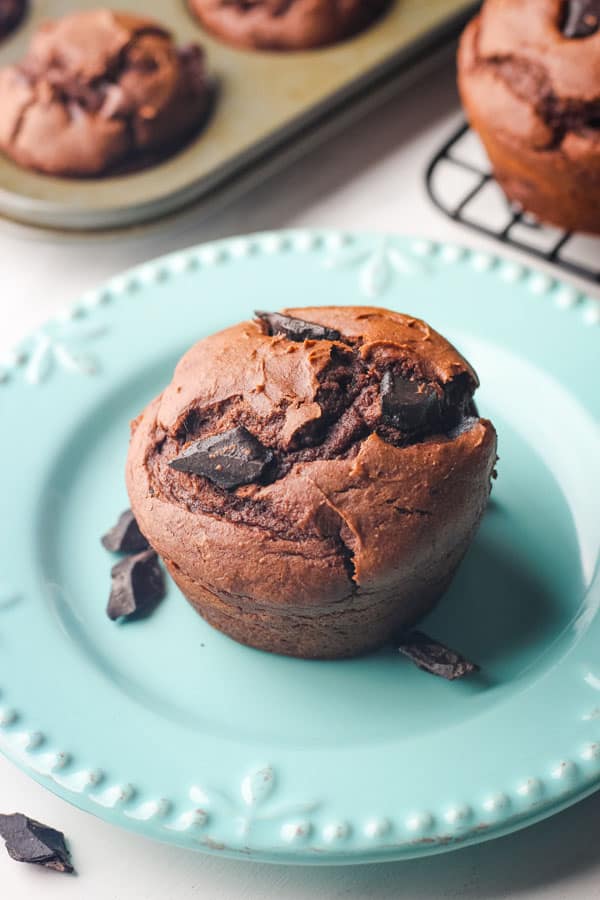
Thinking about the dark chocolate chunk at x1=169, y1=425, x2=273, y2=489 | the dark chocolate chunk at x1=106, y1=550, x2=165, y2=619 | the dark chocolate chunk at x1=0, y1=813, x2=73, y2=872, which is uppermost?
the dark chocolate chunk at x1=169, y1=425, x2=273, y2=489

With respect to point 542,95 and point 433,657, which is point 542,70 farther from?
point 433,657

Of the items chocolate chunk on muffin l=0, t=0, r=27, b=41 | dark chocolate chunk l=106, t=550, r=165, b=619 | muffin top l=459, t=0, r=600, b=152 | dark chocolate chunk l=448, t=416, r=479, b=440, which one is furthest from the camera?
chocolate chunk on muffin l=0, t=0, r=27, b=41

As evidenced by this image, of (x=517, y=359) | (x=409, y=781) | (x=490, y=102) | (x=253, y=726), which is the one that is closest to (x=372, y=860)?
(x=409, y=781)

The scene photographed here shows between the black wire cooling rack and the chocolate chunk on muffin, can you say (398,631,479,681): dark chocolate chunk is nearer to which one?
the black wire cooling rack

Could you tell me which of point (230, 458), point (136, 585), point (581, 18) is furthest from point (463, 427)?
point (581, 18)

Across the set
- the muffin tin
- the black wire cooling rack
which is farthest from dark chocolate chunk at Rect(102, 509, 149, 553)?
the black wire cooling rack

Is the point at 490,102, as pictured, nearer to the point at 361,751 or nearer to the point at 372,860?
the point at 361,751
